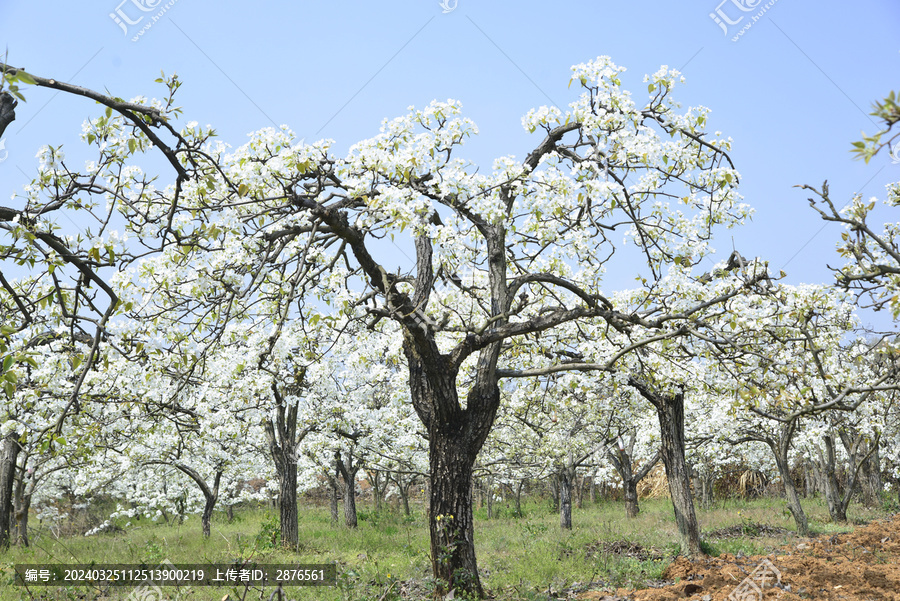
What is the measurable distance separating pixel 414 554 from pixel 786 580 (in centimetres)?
639

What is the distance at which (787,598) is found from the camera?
6.17 metres

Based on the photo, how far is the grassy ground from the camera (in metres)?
8.20

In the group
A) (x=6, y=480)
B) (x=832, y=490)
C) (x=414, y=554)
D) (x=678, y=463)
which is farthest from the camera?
(x=832, y=490)

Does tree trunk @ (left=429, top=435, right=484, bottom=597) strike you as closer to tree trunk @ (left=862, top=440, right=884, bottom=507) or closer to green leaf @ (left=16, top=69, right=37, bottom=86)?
green leaf @ (left=16, top=69, right=37, bottom=86)

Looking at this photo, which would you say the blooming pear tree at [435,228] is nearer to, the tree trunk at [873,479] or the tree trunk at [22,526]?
the tree trunk at [22,526]

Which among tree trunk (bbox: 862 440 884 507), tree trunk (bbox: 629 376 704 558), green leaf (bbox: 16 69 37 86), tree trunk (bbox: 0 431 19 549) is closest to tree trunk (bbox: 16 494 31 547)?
tree trunk (bbox: 0 431 19 549)

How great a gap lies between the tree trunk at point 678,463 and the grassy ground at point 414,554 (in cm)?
63

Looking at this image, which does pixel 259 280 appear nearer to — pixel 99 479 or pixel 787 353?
pixel 787 353

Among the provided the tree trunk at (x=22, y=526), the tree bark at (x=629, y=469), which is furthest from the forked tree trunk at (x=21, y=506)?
the tree bark at (x=629, y=469)

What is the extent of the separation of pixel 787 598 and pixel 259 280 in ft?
21.0

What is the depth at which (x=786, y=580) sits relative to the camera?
7238mm

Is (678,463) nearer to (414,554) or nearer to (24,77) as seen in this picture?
(414,554)

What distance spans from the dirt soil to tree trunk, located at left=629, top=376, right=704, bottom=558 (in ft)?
7.87

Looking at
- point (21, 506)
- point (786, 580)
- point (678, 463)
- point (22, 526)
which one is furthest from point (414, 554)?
point (22, 526)
